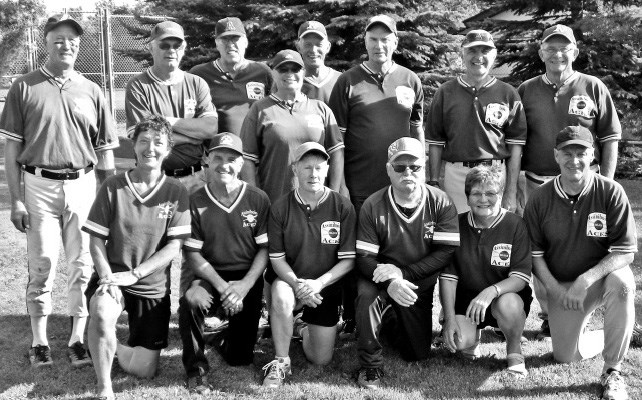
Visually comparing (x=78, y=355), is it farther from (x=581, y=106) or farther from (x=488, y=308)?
(x=581, y=106)

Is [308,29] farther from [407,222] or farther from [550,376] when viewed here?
[550,376]

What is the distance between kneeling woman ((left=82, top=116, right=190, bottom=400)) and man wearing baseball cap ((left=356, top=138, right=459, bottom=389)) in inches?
53.2

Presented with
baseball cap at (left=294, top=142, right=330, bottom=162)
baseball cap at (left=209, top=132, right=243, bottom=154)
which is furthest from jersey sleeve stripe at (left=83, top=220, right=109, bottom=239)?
baseball cap at (left=294, top=142, right=330, bottom=162)

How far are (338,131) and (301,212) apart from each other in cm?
90

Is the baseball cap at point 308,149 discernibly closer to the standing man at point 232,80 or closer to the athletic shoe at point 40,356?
the standing man at point 232,80

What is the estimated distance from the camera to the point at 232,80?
612cm

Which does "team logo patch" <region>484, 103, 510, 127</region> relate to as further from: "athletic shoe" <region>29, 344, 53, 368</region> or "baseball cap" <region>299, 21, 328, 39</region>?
"athletic shoe" <region>29, 344, 53, 368</region>

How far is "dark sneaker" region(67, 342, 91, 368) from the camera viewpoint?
5.21 metres

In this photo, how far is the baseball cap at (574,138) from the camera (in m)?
4.89

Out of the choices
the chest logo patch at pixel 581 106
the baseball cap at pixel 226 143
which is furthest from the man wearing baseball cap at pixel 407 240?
the chest logo patch at pixel 581 106

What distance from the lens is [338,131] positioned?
575cm

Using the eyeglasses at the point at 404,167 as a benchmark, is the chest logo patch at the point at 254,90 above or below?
above

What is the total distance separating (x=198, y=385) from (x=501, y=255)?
2.37 meters

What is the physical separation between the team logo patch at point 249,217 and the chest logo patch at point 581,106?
2.76 metres
